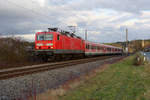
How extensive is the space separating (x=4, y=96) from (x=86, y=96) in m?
3.39

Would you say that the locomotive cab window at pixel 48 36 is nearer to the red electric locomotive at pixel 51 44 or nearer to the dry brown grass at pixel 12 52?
the red electric locomotive at pixel 51 44

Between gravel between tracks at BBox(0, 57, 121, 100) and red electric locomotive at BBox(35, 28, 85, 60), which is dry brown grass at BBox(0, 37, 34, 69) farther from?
gravel between tracks at BBox(0, 57, 121, 100)

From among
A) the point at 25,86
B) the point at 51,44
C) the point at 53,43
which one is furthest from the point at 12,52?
the point at 25,86

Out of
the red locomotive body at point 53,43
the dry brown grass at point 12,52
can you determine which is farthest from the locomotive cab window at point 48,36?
the dry brown grass at point 12,52

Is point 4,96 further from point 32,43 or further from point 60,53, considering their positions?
point 32,43

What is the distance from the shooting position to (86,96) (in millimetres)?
7500

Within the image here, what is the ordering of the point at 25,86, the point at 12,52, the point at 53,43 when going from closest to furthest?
1. the point at 25,86
2. the point at 12,52
3. the point at 53,43

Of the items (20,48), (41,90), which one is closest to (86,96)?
(41,90)

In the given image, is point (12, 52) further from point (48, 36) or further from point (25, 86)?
point (25, 86)

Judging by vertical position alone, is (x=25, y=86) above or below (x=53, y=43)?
below

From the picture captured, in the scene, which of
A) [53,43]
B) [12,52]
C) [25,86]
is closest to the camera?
[25,86]

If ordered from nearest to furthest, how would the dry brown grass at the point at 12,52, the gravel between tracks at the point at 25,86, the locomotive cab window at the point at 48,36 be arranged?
the gravel between tracks at the point at 25,86 < the dry brown grass at the point at 12,52 < the locomotive cab window at the point at 48,36

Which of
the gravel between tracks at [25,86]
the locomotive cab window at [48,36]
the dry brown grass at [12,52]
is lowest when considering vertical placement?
the gravel between tracks at [25,86]

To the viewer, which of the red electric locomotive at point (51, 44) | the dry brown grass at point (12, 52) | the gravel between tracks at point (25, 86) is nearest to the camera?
the gravel between tracks at point (25, 86)
